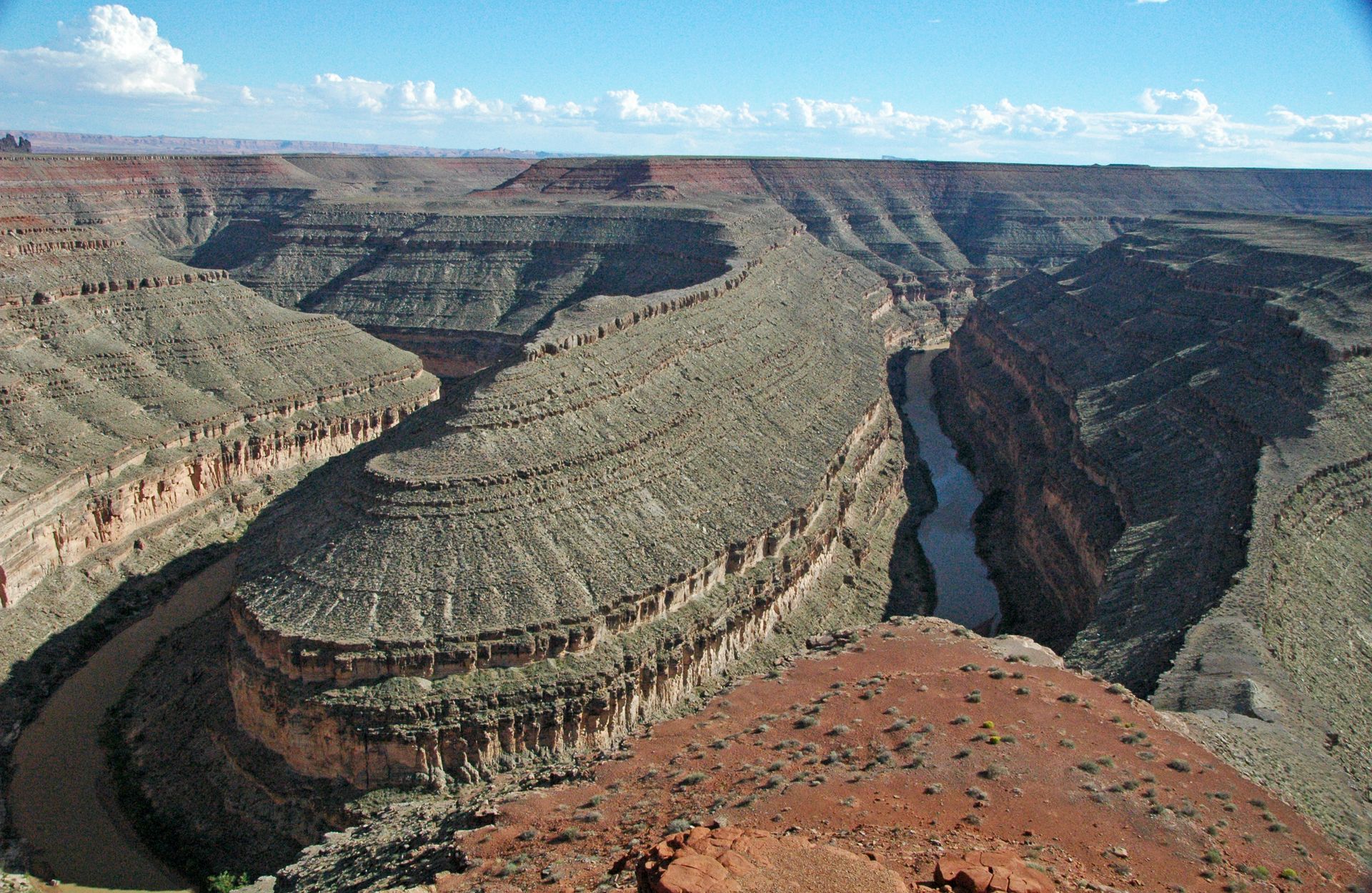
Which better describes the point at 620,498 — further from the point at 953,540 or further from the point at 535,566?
the point at 953,540

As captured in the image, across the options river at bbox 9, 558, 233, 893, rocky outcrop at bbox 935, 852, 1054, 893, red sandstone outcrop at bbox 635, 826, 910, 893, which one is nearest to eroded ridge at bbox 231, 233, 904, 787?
river at bbox 9, 558, 233, 893

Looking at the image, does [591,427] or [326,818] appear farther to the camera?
[591,427]

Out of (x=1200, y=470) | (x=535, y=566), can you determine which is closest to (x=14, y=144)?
(x=535, y=566)

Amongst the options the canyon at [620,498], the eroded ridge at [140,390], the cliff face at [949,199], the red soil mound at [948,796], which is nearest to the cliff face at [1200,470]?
the canyon at [620,498]

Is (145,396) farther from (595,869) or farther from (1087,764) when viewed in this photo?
(1087,764)

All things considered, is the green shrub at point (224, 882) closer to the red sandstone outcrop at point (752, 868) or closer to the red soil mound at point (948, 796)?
the red soil mound at point (948, 796)

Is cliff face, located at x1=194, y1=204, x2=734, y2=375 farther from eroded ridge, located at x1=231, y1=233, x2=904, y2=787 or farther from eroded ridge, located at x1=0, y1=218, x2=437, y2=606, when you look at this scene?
eroded ridge, located at x1=231, y1=233, x2=904, y2=787

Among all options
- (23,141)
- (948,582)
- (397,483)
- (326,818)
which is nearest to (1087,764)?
(326,818)
